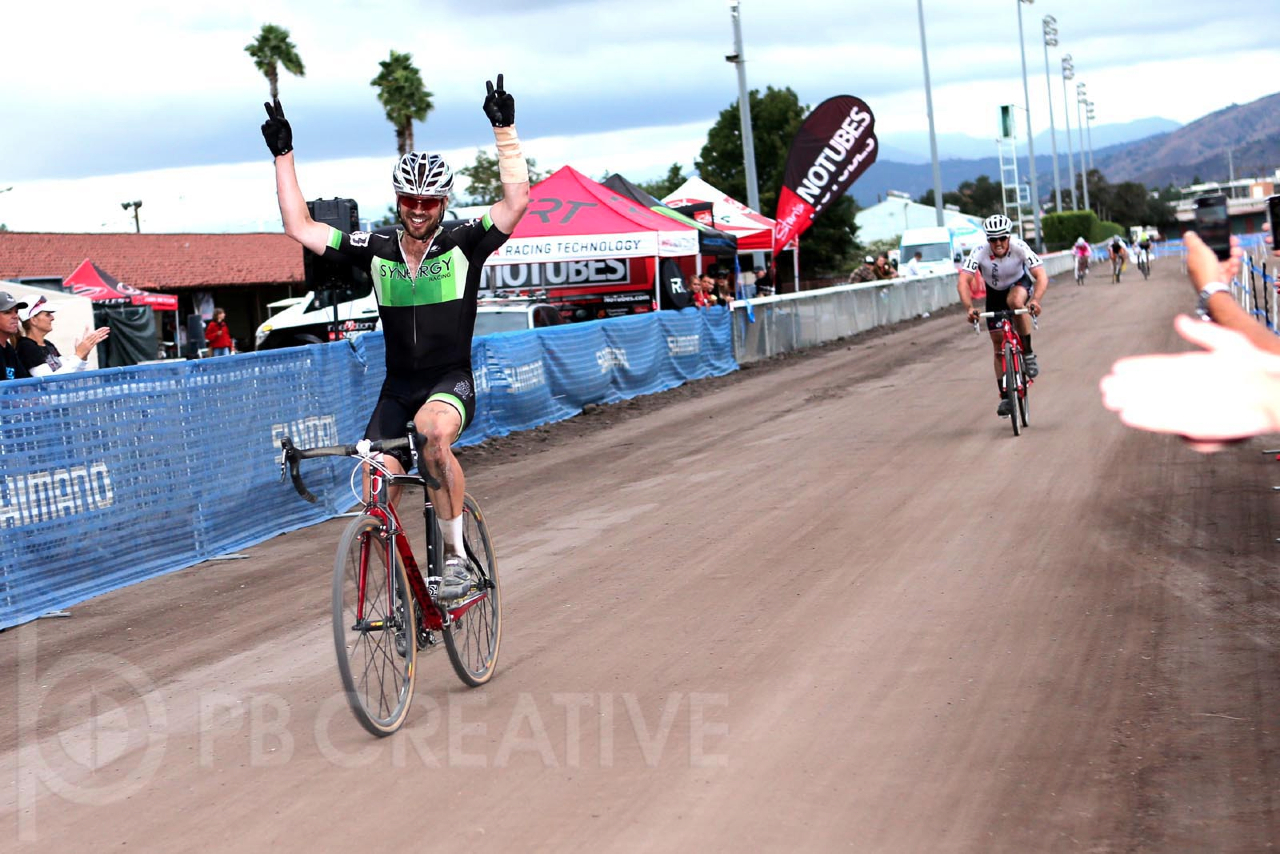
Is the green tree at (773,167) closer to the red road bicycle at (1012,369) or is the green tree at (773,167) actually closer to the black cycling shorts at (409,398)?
the red road bicycle at (1012,369)

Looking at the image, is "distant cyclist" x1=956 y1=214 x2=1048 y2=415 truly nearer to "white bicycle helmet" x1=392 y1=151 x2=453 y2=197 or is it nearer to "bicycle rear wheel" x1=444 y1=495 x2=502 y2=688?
"bicycle rear wheel" x1=444 y1=495 x2=502 y2=688

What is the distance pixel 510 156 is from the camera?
20.2 feet

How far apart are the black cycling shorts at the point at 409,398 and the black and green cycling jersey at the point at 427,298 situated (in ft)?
0.14

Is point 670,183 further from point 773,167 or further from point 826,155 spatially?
point 826,155

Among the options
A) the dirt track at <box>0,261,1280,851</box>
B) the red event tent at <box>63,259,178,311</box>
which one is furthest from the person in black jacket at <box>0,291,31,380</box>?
the red event tent at <box>63,259,178,311</box>

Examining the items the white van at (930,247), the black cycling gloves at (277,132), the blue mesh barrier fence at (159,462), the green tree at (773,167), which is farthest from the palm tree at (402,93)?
the black cycling gloves at (277,132)

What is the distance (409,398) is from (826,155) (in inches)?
1067

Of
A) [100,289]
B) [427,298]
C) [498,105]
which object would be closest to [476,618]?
[427,298]

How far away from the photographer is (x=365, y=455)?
18.1ft

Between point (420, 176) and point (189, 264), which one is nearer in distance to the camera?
point (420, 176)

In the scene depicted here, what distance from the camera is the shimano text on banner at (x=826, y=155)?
31641mm

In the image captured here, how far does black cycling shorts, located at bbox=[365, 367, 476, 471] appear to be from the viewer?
5.96 m

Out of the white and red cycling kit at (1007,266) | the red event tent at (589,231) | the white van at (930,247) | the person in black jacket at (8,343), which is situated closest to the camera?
the person in black jacket at (8,343)

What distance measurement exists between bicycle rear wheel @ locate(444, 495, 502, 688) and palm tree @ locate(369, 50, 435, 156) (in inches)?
2230
